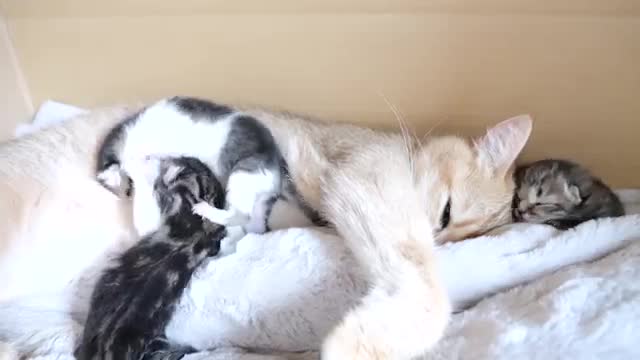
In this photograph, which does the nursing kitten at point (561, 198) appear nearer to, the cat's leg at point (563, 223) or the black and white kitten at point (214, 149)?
the cat's leg at point (563, 223)

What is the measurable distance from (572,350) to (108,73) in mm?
1228

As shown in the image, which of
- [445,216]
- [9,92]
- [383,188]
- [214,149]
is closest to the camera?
[383,188]

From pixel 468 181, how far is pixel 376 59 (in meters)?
0.37

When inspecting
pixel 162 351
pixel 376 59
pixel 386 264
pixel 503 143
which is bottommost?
pixel 162 351

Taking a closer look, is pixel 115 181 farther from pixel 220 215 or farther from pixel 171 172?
pixel 220 215

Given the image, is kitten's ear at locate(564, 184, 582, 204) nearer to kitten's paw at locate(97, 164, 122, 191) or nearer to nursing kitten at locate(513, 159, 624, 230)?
nursing kitten at locate(513, 159, 624, 230)

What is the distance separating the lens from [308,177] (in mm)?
1564

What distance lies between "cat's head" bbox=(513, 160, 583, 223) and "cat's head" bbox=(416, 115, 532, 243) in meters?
0.06

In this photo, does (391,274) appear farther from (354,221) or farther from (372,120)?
(372,120)

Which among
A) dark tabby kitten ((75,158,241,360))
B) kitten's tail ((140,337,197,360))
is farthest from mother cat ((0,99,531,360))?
kitten's tail ((140,337,197,360))

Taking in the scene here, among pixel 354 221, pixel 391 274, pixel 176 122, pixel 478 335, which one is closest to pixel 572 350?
pixel 478 335

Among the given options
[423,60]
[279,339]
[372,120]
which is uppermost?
[423,60]

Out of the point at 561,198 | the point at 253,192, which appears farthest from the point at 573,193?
the point at 253,192

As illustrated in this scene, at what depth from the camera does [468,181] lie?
5.03ft
